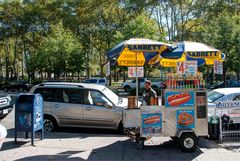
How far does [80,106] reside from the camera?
1210 cm

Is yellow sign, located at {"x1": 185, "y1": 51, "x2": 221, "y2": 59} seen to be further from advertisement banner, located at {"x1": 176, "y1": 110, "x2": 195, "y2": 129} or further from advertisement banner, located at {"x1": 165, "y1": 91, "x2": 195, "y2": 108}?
advertisement banner, located at {"x1": 176, "y1": 110, "x2": 195, "y2": 129}

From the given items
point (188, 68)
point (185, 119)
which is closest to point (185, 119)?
point (185, 119)

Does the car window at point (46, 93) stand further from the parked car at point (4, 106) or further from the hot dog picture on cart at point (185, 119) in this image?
the hot dog picture on cart at point (185, 119)

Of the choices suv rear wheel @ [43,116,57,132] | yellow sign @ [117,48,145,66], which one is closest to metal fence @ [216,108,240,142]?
yellow sign @ [117,48,145,66]

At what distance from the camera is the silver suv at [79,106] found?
11938 millimetres

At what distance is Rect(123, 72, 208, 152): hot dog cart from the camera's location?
29.9 ft

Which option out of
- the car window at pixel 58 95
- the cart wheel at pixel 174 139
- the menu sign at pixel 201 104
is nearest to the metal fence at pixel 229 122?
the cart wheel at pixel 174 139

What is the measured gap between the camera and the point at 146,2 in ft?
149

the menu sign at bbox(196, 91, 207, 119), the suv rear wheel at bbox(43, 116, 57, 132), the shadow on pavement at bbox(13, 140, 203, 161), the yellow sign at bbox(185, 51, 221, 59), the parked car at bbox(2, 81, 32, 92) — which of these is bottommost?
the shadow on pavement at bbox(13, 140, 203, 161)

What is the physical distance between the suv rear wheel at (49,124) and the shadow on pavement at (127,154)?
3135 mm

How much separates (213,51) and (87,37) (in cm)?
3842

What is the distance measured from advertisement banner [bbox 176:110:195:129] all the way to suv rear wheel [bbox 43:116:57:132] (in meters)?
4.99

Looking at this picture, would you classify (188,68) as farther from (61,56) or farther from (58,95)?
(61,56)

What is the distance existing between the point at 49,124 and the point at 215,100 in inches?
223
